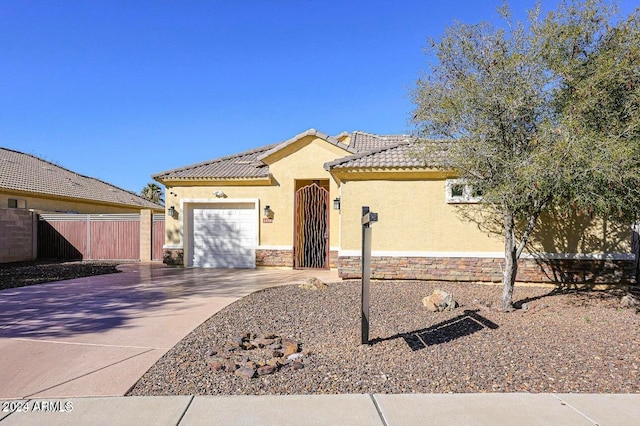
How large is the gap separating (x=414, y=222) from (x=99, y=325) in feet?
24.7

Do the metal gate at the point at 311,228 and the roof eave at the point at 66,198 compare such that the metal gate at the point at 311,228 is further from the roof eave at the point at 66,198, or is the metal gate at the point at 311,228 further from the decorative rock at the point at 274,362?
the roof eave at the point at 66,198

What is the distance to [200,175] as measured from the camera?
47.1ft

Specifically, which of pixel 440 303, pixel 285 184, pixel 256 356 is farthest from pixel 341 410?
pixel 285 184

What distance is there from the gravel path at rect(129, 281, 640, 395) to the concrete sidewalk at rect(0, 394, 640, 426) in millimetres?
211

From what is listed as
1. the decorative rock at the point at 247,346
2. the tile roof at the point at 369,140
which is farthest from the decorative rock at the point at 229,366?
the tile roof at the point at 369,140

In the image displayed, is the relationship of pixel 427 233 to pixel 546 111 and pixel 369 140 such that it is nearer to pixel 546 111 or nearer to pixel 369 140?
pixel 546 111

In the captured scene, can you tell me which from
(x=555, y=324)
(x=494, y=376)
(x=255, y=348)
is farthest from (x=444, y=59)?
(x=255, y=348)

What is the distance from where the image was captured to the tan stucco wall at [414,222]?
10.3m

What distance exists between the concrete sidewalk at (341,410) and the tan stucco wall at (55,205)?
19.1 m

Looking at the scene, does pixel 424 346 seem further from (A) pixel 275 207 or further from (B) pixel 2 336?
(A) pixel 275 207

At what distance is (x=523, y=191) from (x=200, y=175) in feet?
36.3

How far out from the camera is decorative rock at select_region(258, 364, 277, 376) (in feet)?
14.7

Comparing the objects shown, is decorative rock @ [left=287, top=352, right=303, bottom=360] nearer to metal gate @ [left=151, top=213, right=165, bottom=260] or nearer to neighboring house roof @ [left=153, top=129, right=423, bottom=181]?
neighboring house roof @ [left=153, top=129, right=423, bottom=181]

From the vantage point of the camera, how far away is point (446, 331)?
607 centimetres
